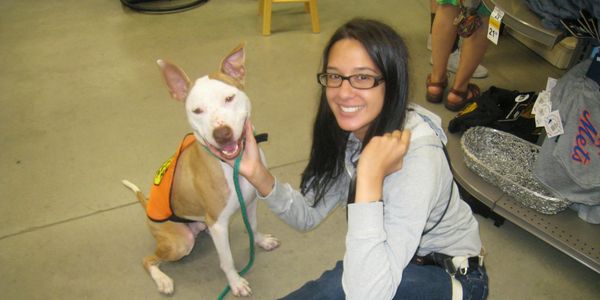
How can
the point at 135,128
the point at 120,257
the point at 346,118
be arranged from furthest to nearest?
the point at 135,128
the point at 120,257
the point at 346,118

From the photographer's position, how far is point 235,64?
1.64 m

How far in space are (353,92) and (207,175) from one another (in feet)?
2.46

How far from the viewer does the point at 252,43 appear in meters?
4.15

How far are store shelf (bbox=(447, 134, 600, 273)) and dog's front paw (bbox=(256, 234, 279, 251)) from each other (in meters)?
→ 1.11

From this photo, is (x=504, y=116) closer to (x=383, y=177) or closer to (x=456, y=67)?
(x=456, y=67)

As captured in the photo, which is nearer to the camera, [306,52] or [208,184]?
[208,184]

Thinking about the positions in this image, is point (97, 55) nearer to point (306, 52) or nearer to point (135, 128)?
point (135, 128)

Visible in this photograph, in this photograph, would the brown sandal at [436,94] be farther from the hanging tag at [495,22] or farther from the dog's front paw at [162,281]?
the dog's front paw at [162,281]

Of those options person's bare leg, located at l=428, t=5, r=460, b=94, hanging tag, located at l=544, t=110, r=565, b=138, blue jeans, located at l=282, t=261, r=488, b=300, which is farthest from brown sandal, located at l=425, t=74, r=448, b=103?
blue jeans, located at l=282, t=261, r=488, b=300

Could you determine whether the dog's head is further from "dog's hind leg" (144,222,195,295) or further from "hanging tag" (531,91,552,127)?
"hanging tag" (531,91,552,127)

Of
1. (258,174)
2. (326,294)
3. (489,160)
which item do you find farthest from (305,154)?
(326,294)

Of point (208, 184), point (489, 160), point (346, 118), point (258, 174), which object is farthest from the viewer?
point (489, 160)

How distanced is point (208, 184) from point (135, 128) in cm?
168

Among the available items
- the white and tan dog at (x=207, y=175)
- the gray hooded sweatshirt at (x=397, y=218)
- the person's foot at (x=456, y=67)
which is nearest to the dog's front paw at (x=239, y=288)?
the white and tan dog at (x=207, y=175)
